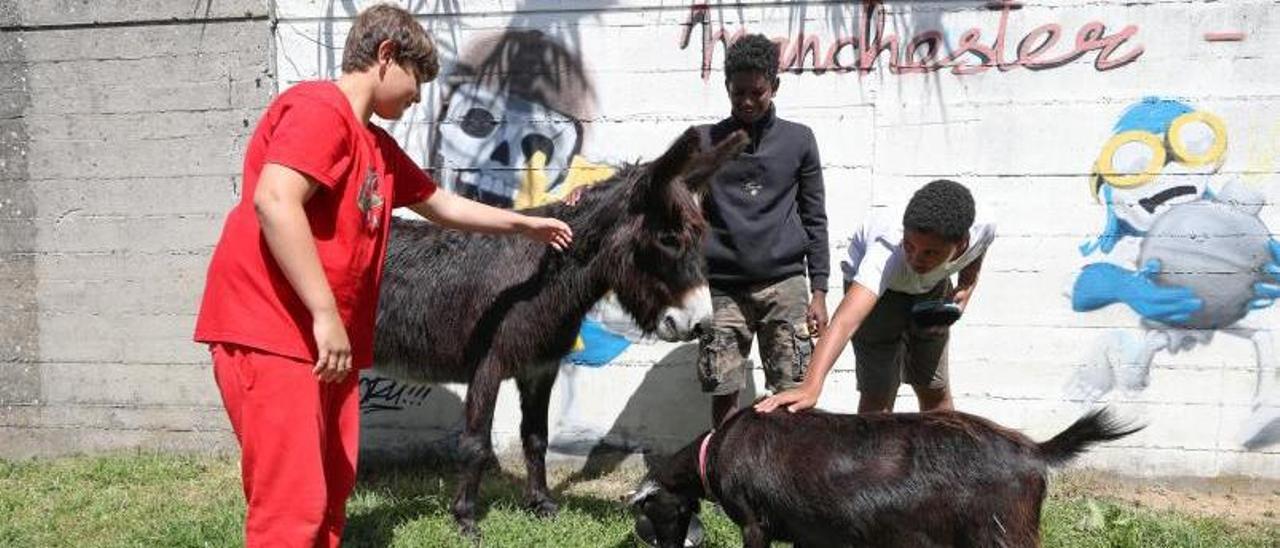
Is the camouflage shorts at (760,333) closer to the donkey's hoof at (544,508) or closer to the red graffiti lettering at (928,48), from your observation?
the donkey's hoof at (544,508)

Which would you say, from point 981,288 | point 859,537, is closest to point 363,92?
point 859,537

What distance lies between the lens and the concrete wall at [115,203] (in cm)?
528

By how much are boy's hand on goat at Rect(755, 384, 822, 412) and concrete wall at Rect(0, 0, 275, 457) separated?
3542 mm

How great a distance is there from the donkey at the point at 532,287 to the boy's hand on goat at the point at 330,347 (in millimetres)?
1561

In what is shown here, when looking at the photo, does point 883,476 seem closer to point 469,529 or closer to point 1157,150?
point 469,529

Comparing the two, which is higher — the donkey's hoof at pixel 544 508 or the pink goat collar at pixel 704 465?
the pink goat collar at pixel 704 465

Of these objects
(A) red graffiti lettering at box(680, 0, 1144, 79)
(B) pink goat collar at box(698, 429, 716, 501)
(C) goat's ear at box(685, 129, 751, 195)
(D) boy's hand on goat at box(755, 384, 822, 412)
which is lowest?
(B) pink goat collar at box(698, 429, 716, 501)

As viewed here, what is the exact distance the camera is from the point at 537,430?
15.2 ft

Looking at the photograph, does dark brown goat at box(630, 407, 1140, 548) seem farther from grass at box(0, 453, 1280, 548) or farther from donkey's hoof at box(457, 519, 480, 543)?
donkey's hoof at box(457, 519, 480, 543)

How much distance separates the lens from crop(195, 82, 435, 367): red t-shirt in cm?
238

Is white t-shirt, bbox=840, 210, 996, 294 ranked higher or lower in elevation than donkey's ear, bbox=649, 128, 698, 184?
Result: lower

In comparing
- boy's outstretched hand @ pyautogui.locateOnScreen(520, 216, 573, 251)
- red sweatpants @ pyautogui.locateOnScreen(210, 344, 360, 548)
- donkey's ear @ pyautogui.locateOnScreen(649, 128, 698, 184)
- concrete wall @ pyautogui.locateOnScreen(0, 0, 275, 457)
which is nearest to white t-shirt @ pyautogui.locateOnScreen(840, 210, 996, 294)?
donkey's ear @ pyautogui.locateOnScreen(649, 128, 698, 184)

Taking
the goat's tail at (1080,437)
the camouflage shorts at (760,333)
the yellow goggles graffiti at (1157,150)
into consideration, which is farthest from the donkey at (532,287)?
the yellow goggles graffiti at (1157,150)

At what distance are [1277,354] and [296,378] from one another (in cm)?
466
